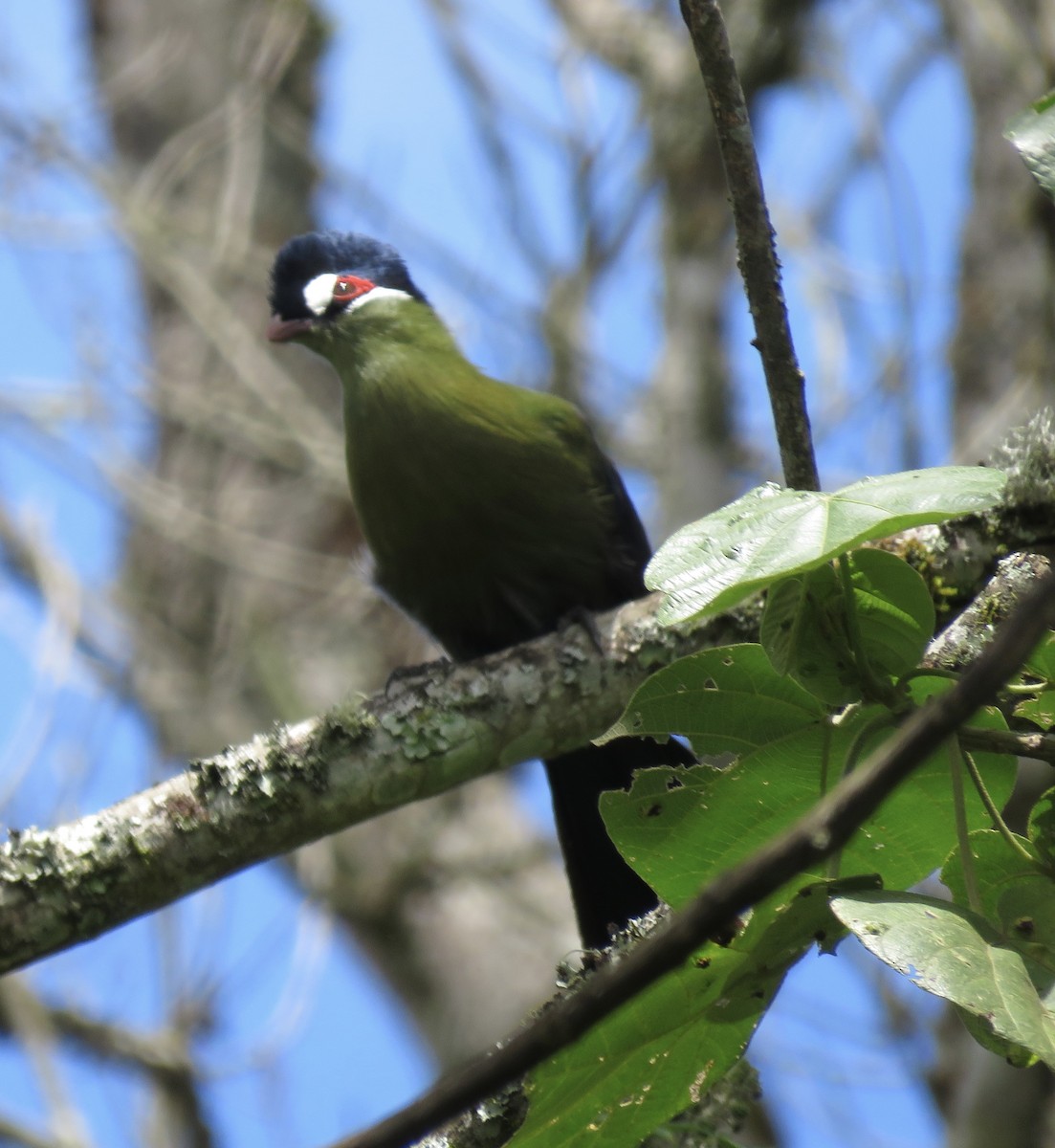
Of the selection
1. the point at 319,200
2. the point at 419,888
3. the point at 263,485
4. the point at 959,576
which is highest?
the point at 319,200

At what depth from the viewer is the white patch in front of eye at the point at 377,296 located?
3.69 m

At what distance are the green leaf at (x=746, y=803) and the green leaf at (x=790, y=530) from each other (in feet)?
0.78

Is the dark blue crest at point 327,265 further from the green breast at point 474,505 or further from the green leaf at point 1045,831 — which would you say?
the green leaf at point 1045,831

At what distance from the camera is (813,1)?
16.6 ft

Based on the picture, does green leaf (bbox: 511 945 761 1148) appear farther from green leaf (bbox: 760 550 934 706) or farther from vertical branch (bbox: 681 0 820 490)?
vertical branch (bbox: 681 0 820 490)

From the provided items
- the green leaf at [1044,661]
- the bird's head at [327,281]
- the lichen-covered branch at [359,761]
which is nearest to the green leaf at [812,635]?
the green leaf at [1044,661]

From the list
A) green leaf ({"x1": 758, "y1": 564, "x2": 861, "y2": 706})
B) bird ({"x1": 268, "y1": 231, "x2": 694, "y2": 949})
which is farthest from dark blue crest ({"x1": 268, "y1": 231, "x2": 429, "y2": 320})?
green leaf ({"x1": 758, "y1": 564, "x2": 861, "y2": 706})

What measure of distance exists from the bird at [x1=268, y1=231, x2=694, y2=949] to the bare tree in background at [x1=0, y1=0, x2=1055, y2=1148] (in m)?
0.89

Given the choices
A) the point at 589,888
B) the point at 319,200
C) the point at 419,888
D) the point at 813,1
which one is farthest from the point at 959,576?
the point at 319,200

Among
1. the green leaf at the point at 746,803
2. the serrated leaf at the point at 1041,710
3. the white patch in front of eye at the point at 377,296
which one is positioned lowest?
the serrated leaf at the point at 1041,710

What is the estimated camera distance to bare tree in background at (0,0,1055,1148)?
15.1 ft

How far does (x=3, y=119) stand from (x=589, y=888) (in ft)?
13.2

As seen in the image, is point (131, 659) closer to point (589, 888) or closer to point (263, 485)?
point (263, 485)

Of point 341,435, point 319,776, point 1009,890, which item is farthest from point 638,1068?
point 341,435
